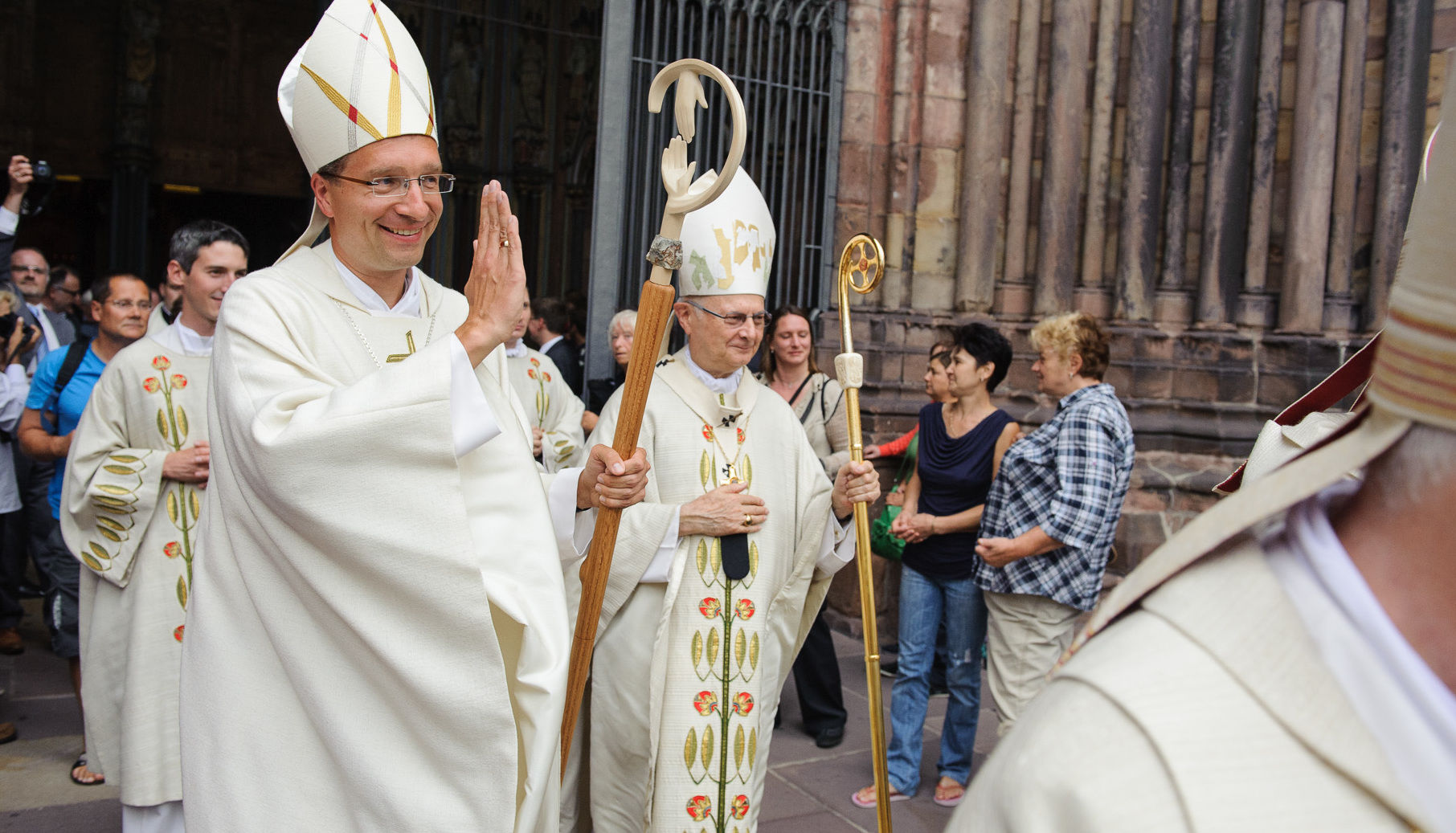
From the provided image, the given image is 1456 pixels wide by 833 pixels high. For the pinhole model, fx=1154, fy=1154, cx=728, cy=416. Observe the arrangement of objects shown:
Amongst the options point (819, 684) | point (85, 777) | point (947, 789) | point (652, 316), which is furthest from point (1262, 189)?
point (85, 777)

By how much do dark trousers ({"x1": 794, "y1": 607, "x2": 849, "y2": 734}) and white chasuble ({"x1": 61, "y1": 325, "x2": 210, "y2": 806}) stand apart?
7.99 ft

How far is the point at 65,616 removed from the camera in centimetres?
474

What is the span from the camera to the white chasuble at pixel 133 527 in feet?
10.9

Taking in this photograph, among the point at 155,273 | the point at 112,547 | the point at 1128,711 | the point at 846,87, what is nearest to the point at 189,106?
the point at 155,273

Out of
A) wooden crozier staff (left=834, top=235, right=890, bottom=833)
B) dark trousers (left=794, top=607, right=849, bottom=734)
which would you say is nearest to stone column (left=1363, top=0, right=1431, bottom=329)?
dark trousers (left=794, top=607, right=849, bottom=734)

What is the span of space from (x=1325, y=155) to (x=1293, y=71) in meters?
0.54

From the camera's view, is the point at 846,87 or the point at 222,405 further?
the point at 846,87

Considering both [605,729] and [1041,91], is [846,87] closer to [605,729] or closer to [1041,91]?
[1041,91]

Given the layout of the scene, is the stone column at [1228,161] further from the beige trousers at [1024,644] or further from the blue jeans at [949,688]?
the beige trousers at [1024,644]

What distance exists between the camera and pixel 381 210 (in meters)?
2.34

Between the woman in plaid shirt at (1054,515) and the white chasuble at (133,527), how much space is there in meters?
2.56

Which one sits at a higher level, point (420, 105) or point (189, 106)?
point (189, 106)

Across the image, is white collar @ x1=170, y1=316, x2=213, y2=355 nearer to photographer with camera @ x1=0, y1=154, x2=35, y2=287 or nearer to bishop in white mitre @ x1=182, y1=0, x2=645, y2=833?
bishop in white mitre @ x1=182, y1=0, x2=645, y2=833

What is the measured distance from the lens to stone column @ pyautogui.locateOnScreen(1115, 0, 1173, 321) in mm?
6320
